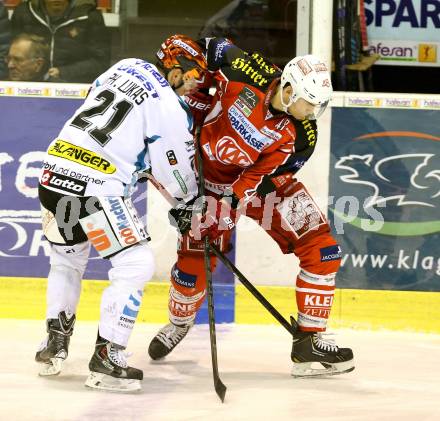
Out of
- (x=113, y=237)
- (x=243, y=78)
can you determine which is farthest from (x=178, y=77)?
(x=113, y=237)

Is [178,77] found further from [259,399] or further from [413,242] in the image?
[413,242]

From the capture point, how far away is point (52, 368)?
4410 mm

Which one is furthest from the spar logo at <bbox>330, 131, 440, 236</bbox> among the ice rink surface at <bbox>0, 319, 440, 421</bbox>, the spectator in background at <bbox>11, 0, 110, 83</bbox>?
the spectator in background at <bbox>11, 0, 110, 83</bbox>

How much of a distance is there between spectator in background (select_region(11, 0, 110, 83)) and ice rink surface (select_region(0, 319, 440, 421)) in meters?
1.30

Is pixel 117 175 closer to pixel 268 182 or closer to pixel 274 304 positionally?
pixel 268 182

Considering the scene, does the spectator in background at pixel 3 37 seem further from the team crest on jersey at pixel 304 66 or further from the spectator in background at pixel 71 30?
the team crest on jersey at pixel 304 66

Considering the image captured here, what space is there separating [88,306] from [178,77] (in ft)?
5.10

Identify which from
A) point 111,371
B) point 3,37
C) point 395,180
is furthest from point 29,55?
point 111,371

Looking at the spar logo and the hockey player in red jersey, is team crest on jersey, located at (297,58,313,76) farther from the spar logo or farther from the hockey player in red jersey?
the spar logo

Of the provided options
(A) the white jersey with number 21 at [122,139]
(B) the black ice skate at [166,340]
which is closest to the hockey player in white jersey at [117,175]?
(A) the white jersey with number 21 at [122,139]

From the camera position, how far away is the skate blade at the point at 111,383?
4.20 m

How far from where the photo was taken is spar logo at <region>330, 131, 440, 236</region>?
5.43 m

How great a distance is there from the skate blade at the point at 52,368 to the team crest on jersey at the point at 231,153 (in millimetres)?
Answer: 1057

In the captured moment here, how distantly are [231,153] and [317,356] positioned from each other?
91 centimetres
